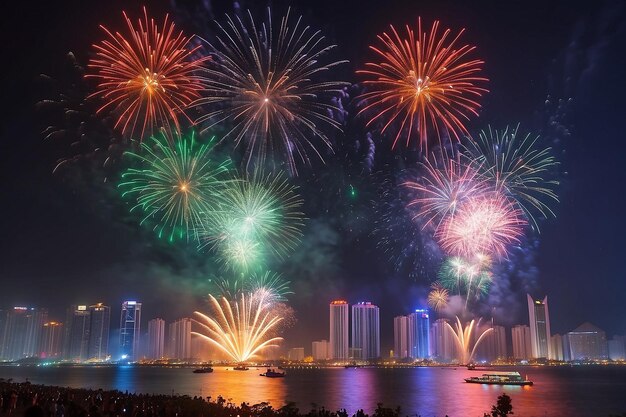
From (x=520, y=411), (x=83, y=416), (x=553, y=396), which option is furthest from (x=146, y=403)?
(x=553, y=396)

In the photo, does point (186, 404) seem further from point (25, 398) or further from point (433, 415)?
point (433, 415)

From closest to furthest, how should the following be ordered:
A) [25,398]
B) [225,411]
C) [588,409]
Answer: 1. [225,411]
2. [25,398]
3. [588,409]

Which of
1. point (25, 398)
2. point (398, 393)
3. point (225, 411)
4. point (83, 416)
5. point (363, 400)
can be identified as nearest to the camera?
point (83, 416)

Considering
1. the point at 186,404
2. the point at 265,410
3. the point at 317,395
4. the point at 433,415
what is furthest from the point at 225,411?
the point at 317,395

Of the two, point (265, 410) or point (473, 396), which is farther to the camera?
point (473, 396)

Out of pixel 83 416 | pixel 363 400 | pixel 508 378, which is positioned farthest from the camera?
pixel 508 378

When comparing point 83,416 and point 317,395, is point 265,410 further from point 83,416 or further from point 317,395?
point 317,395

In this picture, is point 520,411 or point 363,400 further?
point 363,400

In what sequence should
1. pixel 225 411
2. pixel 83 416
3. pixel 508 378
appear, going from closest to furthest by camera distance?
pixel 83 416
pixel 225 411
pixel 508 378

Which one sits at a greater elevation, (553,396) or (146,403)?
(146,403)
